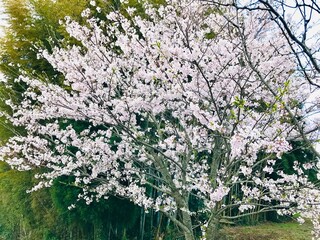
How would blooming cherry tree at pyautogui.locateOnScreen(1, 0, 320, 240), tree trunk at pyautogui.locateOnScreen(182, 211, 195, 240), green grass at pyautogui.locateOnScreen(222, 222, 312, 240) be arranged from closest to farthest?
blooming cherry tree at pyautogui.locateOnScreen(1, 0, 320, 240), tree trunk at pyautogui.locateOnScreen(182, 211, 195, 240), green grass at pyautogui.locateOnScreen(222, 222, 312, 240)

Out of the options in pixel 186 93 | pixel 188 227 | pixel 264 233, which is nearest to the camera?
pixel 186 93

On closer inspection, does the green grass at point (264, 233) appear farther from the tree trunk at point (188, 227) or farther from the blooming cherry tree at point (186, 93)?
the tree trunk at point (188, 227)

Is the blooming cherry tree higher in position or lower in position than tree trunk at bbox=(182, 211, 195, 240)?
higher

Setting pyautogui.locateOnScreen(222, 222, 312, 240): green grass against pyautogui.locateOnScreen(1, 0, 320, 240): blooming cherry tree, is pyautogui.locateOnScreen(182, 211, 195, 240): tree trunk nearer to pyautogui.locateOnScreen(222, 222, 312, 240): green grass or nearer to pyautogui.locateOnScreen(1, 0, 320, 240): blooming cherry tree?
pyautogui.locateOnScreen(1, 0, 320, 240): blooming cherry tree

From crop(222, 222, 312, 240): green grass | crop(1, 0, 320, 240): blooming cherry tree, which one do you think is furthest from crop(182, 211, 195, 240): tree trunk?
crop(222, 222, 312, 240): green grass

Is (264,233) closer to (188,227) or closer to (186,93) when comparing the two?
(188,227)

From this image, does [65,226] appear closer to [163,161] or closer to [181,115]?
[163,161]

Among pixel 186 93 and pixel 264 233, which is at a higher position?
pixel 186 93

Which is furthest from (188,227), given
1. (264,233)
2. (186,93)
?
(264,233)

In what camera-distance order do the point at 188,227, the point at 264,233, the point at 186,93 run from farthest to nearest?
the point at 264,233
the point at 188,227
the point at 186,93

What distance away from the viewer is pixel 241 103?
247 centimetres

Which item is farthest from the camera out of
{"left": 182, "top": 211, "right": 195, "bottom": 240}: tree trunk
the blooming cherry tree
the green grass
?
the green grass

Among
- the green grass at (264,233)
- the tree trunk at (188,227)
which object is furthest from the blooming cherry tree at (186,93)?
the green grass at (264,233)

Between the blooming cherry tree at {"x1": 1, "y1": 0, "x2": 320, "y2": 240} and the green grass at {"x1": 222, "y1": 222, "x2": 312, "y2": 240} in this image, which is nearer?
the blooming cherry tree at {"x1": 1, "y1": 0, "x2": 320, "y2": 240}
